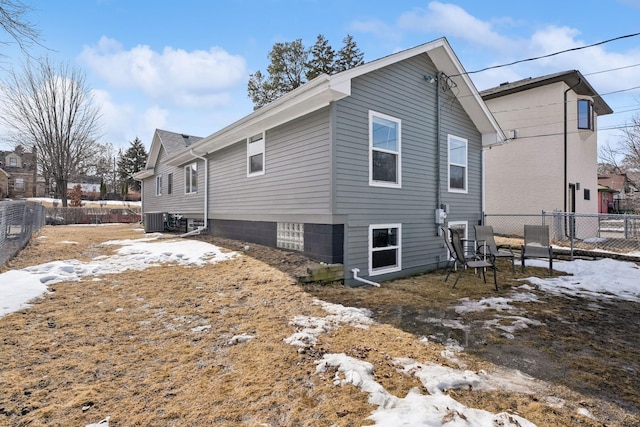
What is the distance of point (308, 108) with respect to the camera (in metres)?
5.93

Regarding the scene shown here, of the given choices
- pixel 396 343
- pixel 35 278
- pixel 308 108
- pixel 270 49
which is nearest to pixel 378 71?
pixel 308 108

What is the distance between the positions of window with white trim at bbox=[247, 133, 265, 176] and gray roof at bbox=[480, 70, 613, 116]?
1218cm

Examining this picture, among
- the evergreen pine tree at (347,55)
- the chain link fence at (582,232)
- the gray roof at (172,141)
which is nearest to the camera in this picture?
the chain link fence at (582,232)

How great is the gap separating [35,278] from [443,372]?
19.2ft

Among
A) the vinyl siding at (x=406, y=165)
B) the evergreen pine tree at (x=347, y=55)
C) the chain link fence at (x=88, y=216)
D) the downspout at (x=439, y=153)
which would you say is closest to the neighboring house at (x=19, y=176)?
the chain link fence at (x=88, y=216)

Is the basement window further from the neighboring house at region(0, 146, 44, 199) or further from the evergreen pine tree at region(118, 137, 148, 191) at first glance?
the neighboring house at region(0, 146, 44, 199)

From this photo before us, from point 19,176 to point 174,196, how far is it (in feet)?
146

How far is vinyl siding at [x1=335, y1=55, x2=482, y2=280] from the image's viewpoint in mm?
5816

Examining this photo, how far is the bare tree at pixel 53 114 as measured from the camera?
21562mm

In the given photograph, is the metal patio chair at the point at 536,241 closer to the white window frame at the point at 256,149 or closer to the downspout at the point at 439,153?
the downspout at the point at 439,153

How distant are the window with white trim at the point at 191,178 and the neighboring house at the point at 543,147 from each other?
486 inches

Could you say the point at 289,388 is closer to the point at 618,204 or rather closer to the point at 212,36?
the point at 212,36

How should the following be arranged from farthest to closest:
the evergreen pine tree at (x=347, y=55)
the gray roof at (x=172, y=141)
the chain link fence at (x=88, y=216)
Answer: the evergreen pine tree at (x=347, y=55)
the chain link fence at (x=88, y=216)
the gray roof at (x=172, y=141)

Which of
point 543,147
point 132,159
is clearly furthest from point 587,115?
point 132,159
